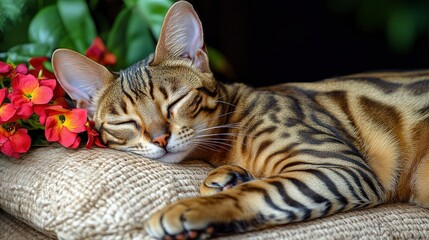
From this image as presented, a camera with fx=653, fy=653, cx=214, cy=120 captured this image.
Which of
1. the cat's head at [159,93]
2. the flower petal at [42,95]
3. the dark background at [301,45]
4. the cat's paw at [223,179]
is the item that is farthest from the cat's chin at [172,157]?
the dark background at [301,45]

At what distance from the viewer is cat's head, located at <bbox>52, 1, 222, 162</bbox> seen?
62.3 inches

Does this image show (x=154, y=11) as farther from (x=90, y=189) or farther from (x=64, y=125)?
(x=90, y=189)

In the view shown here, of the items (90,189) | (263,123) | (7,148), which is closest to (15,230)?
(7,148)

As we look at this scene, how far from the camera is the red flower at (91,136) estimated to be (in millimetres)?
1604

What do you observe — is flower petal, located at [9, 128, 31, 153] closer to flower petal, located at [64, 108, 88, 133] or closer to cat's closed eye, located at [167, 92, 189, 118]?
flower petal, located at [64, 108, 88, 133]

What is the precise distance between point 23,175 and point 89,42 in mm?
901

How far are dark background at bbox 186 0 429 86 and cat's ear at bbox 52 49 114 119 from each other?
63.0 inches

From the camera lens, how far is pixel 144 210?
4.37 feet

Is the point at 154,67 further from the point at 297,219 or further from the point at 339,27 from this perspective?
the point at 339,27

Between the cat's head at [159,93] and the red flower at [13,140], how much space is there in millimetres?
166

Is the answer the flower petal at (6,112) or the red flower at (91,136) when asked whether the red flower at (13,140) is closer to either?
the flower petal at (6,112)

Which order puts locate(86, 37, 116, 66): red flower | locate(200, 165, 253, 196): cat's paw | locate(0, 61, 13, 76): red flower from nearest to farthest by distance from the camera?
locate(200, 165, 253, 196): cat's paw
locate(0, 61, 13, 76): red flower
locate(86, 37, 116, 66): red flower

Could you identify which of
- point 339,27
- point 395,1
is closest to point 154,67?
point 395,1

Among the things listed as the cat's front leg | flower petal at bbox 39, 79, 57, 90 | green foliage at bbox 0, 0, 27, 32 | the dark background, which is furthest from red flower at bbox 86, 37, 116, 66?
the dark background
